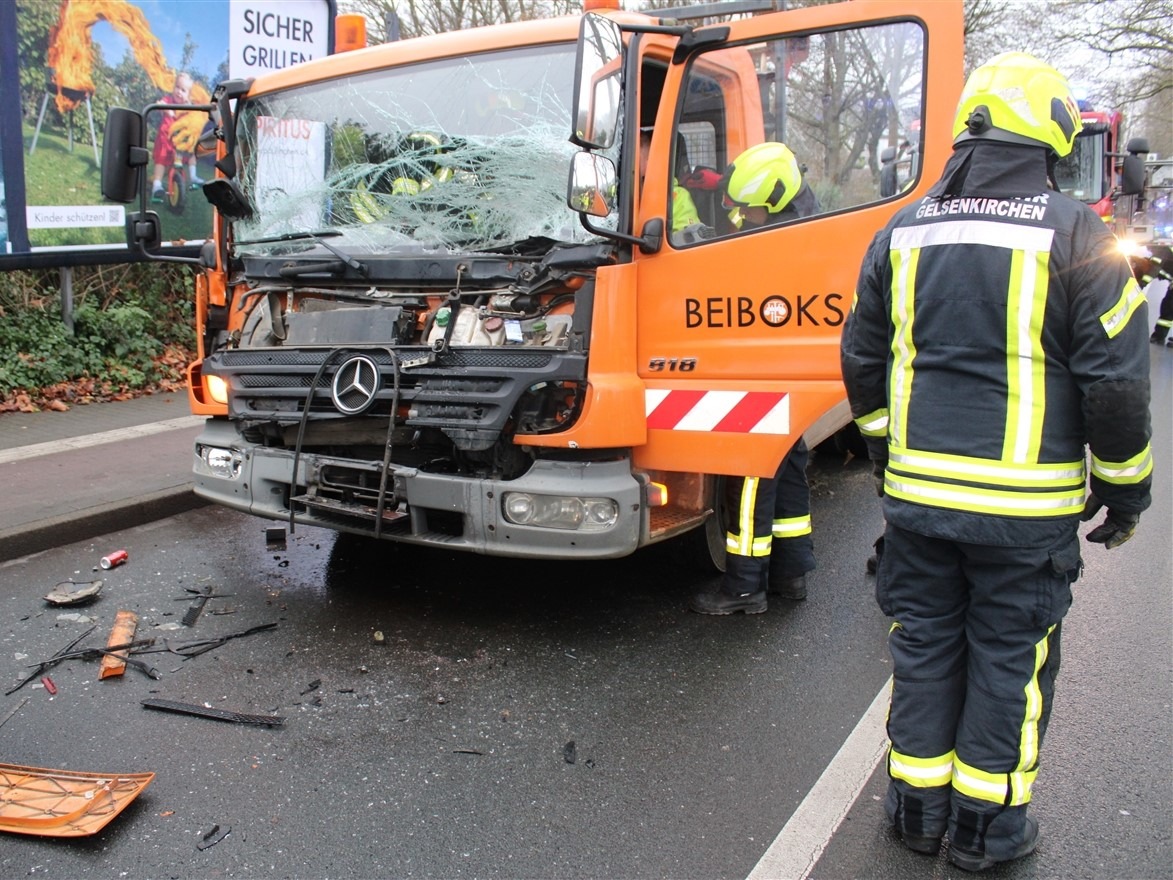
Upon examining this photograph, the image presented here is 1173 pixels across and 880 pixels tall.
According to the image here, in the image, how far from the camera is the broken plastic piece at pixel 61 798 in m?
2.70

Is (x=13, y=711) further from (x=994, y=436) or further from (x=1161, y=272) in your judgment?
(x=1161, y=272)

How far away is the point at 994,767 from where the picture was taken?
255cm

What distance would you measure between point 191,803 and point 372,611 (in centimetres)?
151

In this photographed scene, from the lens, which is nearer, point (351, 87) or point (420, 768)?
point (420, 768)

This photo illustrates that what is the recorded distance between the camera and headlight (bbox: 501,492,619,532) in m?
3.69

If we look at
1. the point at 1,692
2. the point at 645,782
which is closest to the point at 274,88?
the point at 1,692

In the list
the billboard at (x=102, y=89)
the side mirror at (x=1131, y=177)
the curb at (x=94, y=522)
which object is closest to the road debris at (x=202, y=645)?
the curb at (x=94, y=522)

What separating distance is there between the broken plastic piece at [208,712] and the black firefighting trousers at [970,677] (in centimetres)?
203

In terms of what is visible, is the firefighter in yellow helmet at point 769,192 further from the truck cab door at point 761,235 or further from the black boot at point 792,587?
the black boot at point 792,587

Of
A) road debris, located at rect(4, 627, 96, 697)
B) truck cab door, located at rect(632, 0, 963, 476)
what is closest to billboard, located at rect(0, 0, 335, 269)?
road debris, located at rect(4, 627, 96, 697)

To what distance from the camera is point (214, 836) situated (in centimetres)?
273

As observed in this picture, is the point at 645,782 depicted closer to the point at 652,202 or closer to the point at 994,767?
the point at 994,767

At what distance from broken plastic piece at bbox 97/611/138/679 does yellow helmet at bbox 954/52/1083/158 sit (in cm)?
339

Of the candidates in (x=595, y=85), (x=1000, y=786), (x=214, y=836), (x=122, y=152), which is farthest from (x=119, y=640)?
(x=1000, y=786)
